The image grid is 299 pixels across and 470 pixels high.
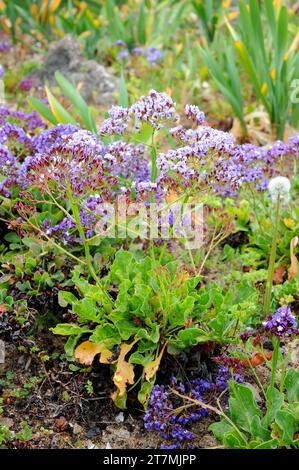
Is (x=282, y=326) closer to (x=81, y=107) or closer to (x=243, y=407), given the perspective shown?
(x=243, y=407)

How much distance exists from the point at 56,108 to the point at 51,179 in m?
1.34

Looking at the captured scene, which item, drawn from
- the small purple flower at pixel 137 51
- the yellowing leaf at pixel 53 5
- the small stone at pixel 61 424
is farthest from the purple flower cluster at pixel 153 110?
the yellowing leaf at pixel 53 5

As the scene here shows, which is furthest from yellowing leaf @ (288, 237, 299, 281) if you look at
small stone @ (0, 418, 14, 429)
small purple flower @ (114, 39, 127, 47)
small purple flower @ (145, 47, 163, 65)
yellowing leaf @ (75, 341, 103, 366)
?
small purple flower @ (114, 39, 127, 47)

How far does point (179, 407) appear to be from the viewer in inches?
107

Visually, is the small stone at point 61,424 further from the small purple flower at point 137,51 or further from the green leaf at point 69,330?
the small purple flower at point 137,51

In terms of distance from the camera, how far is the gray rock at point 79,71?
569cm

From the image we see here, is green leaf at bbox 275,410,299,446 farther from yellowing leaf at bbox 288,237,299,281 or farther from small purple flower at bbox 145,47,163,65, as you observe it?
small purple flower at bbox 145,47,163,65

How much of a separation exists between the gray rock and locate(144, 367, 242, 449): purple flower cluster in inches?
126

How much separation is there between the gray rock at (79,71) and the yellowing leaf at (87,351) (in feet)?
10.1

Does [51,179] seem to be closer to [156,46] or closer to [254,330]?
[254,330]

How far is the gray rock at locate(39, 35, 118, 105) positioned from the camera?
5691 mm

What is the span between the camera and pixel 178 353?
2.89 metres

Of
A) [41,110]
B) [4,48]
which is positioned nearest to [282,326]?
[41,110]
